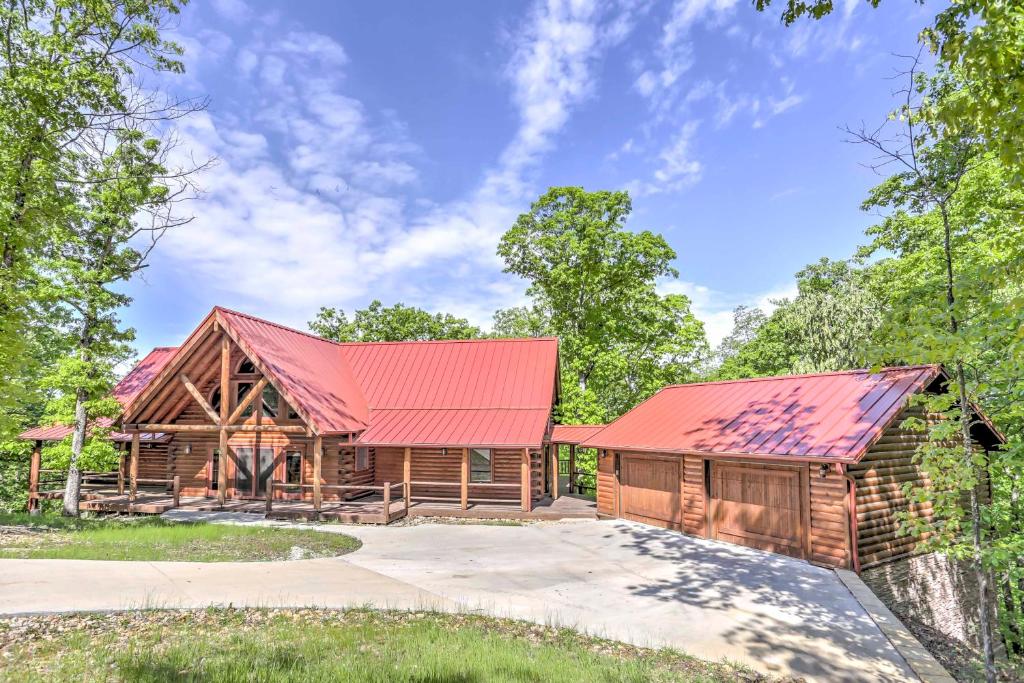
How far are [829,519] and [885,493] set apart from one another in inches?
75.0

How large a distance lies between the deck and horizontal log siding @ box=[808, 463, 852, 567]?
25.3ft

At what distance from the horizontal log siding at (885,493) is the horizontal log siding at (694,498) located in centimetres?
406

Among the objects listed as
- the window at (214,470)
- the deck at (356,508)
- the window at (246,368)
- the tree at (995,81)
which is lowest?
the deck at (356,508)

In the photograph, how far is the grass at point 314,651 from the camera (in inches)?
249

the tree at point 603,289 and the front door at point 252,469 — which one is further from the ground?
the tree at point 603,289

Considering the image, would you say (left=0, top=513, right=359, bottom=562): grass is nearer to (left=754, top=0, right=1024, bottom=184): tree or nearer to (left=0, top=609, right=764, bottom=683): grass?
(left=0, top=609, right=764, bottom=683): grass

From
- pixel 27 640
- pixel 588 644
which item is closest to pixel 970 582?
pixel 588 644

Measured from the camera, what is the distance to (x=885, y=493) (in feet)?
43.6

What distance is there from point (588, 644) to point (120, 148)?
2146 cm

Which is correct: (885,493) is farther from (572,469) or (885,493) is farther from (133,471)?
(133,471)

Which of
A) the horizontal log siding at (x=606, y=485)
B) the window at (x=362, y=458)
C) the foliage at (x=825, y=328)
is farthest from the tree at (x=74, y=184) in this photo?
the foliage at (x=825, y=328)

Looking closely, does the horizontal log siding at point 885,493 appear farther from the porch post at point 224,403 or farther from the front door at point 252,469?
the front door at point 252,469

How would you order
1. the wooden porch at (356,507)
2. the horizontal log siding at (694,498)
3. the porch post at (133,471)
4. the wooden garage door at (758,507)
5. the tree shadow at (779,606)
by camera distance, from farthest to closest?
the porch post at (133,471)
the wooden porch at (356,507)
the horizontal log siding at (694,498)
the wooden garage door at (758,507)
the tree shadow at (779,606)

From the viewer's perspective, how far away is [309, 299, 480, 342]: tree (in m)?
42.5
